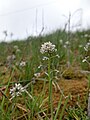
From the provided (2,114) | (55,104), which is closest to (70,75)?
(55,104)

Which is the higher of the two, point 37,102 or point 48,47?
point 48,47

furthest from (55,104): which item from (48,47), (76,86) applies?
(48,47)

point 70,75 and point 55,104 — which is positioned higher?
point 70,75

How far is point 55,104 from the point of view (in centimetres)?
175

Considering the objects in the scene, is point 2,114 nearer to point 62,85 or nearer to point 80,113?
point 80,113

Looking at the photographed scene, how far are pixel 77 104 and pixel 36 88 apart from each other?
535mm

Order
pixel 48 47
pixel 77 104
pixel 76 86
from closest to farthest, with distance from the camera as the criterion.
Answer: pixel 48 47 < pixel 77 104 < pixel 76 86

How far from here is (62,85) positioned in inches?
81.4

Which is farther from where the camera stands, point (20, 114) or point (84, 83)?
point (84, 83)

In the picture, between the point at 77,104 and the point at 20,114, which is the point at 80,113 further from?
the point at 20,114

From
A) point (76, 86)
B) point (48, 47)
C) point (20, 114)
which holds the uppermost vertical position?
point (48, 47)

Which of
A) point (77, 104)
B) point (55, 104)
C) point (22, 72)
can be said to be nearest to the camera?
point (77, 104)

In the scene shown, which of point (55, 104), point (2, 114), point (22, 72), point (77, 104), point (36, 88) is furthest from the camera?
point (22, 72)

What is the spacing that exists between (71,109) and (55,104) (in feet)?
0.57
